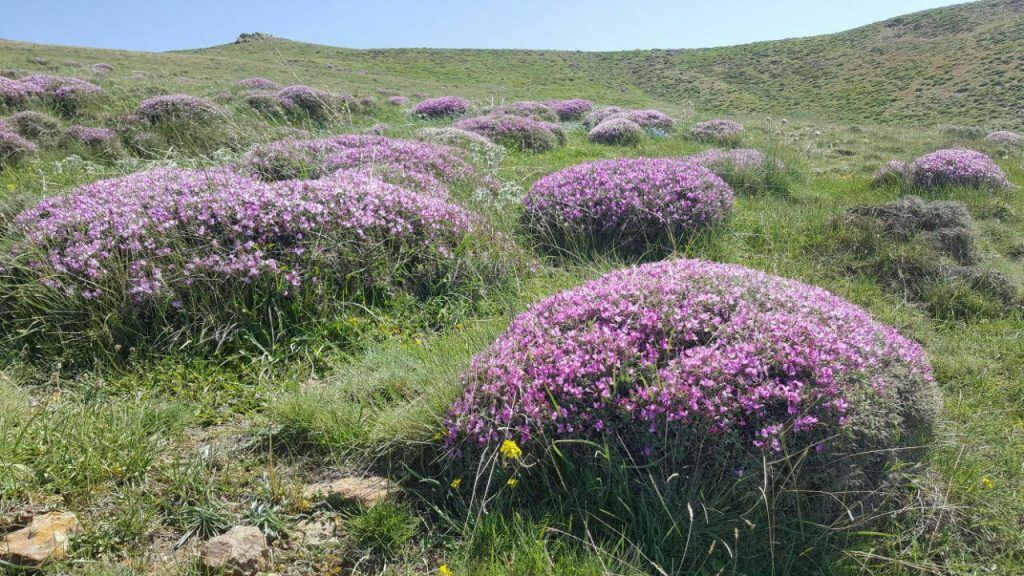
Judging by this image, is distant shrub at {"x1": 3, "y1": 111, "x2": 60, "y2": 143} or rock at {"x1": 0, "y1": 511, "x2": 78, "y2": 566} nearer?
rock at {"x1": 0, "y1": 511, "x2": 78, "y2": 566}

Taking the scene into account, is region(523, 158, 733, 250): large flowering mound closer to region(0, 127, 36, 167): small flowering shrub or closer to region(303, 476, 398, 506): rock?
region(303, 476, 398, 506): rock

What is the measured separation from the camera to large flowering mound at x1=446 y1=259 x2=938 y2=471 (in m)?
2.95

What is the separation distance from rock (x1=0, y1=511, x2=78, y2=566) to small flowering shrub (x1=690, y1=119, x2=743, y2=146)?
15769mm

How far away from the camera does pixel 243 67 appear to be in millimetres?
45969

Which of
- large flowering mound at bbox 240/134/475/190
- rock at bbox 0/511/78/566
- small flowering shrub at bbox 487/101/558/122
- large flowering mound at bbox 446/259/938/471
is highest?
small flowering shrub at bbox 487/101/558/122

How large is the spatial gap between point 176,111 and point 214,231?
8073mm

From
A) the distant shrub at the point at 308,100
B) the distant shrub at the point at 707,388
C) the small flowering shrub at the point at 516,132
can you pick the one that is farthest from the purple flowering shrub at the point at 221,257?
the distant shrub at the point at 308,100

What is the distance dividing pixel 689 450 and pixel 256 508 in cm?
233

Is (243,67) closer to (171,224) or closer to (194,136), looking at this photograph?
(194,136)

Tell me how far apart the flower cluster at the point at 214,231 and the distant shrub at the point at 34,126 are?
21.1 ft

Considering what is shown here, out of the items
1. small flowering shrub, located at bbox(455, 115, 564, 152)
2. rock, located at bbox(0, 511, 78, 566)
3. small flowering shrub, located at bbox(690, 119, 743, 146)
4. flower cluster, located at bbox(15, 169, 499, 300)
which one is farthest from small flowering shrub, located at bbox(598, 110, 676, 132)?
rock, located at bbox(0, 511, 78, 566)

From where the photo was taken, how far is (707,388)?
9.93 ft

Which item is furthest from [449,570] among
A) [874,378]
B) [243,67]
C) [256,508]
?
[243,67]

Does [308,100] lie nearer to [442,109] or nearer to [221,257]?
[442,109]
